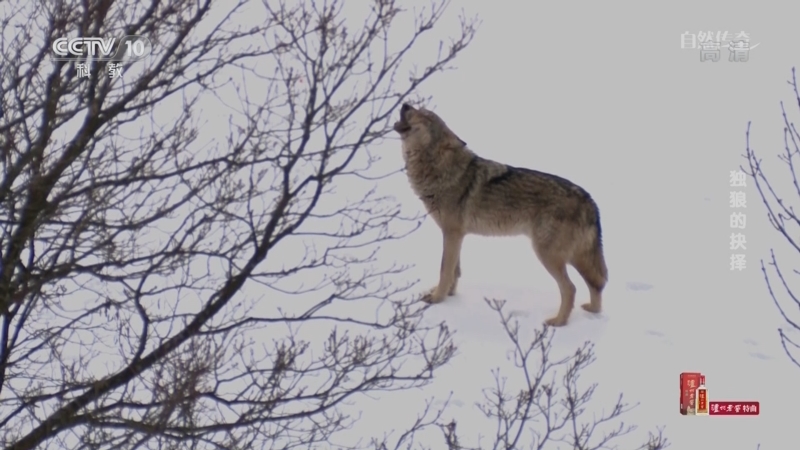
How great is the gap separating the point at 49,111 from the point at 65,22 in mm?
387

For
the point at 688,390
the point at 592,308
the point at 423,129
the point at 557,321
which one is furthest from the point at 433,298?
the point at 688,390

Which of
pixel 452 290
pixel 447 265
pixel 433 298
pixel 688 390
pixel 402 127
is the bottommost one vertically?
pixel 688 390

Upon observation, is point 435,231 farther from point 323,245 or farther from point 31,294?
point 31,294

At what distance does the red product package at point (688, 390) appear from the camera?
674 cm

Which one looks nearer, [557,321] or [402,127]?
[557,321]

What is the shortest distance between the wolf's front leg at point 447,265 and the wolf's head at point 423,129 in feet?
2.59

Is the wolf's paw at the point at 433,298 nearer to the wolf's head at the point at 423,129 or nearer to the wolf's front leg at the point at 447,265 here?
the wolf's front leg at the point at 447,265

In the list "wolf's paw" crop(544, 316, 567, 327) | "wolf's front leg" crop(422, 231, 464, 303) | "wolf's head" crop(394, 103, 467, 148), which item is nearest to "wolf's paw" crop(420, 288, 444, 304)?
"wolf's front leg" crop(422, 231, 464, 303)

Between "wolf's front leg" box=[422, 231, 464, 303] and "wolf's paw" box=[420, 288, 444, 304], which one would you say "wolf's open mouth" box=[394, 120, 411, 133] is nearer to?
"wolf's front leg" box=[422, 231, 464, 303]

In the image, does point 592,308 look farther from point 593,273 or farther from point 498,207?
point 498,207

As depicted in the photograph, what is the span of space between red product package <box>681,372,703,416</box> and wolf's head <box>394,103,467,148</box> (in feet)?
8.51

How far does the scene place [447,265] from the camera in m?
7.64

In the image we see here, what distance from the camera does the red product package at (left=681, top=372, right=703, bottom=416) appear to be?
6744 millimetres

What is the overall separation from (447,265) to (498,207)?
63 cm
